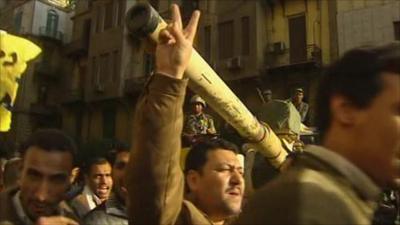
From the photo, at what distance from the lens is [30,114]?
29.8 m

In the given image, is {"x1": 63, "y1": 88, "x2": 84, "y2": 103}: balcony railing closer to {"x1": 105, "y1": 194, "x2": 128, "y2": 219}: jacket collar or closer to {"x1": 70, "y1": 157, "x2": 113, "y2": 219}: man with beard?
{"x1": 70, "y1": 157, "x2": 113, "y2": 219}: man with beard

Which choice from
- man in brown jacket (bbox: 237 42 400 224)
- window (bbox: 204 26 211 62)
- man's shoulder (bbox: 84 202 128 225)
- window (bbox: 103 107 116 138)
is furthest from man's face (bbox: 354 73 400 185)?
window (bbox: 103 107 116 138)

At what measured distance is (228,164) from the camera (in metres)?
3.02

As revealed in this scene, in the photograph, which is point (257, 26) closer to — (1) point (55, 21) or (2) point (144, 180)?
(1) point (55, 21)

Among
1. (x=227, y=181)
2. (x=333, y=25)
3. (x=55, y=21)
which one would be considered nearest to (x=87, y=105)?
(x=55, y=21)

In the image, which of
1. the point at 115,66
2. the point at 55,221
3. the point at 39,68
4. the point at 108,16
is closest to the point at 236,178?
the point at 55,221

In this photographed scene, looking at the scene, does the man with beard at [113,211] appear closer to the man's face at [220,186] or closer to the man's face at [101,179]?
the man's face at [220,186]

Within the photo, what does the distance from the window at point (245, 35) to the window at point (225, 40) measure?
570 mm

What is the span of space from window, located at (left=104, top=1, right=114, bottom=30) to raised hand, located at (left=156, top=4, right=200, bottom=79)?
2504cm

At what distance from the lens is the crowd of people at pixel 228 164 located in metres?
1.43

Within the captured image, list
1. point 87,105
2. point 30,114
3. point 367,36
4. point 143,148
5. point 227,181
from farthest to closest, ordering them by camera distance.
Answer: point 30,114 → point 87,105 → point 367,36 → point 227,181 → point 143,148

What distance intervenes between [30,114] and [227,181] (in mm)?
28612

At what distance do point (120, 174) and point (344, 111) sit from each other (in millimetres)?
2617

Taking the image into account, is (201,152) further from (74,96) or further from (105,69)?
(74,96)
